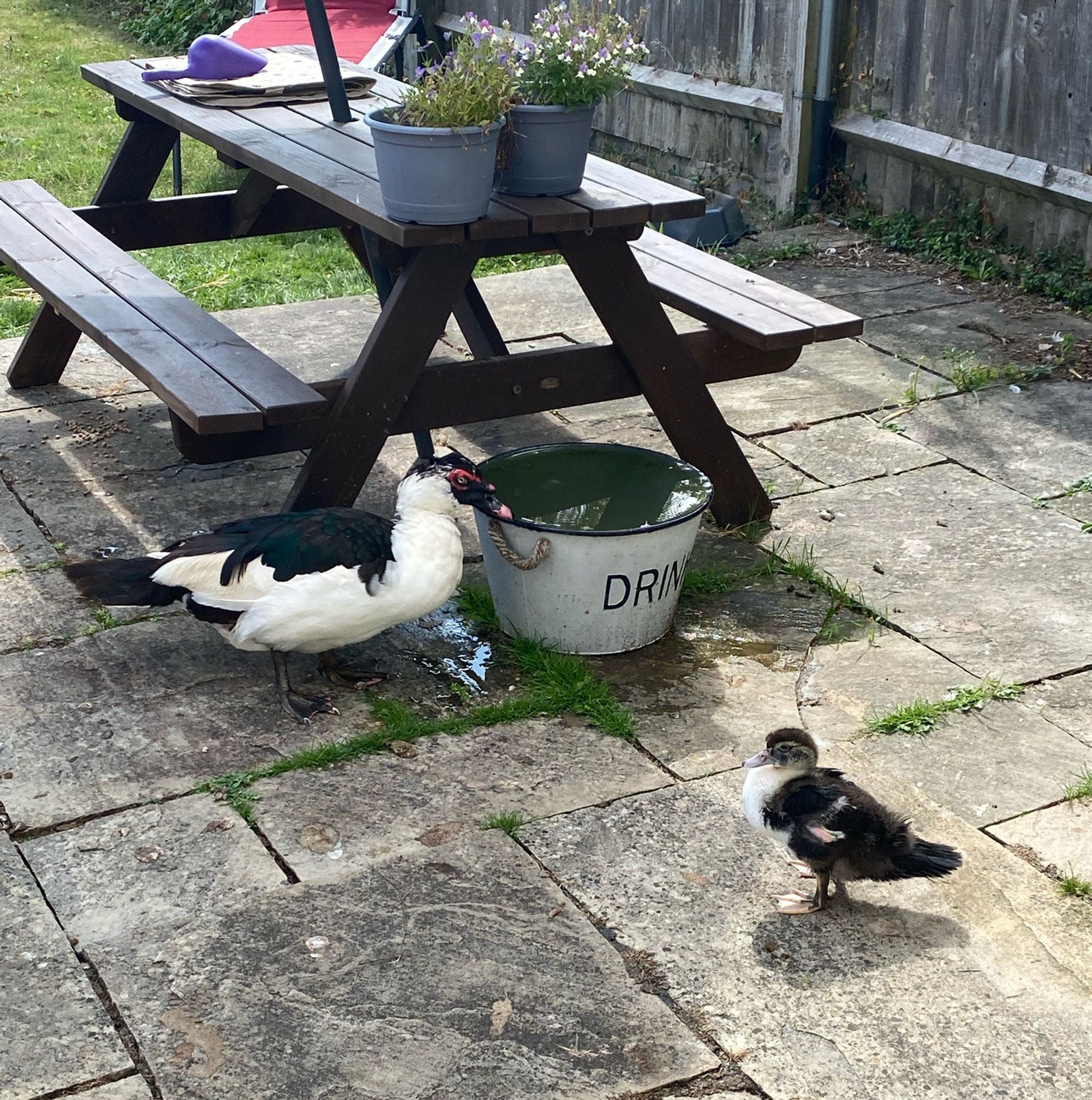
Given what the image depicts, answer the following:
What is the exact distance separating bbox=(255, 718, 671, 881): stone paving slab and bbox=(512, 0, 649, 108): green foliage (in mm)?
1623

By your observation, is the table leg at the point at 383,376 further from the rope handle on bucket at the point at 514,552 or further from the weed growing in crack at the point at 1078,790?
the weed growing in crack at the point at 1078,790

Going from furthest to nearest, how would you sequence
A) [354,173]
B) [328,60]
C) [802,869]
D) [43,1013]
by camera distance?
[328,60] < [354,173] < [802,869] < [43,1013]

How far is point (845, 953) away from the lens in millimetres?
2785

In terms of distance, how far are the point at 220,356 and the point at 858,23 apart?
4.84 m

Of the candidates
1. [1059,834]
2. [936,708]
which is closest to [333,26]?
[936,708]

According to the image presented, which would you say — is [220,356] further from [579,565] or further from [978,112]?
[978,112]

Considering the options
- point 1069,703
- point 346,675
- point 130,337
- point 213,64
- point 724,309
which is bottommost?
point 346,675

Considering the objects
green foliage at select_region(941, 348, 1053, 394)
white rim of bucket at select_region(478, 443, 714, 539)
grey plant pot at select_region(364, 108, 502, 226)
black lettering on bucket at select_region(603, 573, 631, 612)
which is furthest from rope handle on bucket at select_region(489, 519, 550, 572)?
green foliage at select_region(941, 348, 1053, 394)

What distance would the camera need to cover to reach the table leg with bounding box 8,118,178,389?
5.55 metres

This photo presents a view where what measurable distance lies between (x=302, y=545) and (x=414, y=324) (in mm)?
769

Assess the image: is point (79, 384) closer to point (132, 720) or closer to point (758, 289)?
point (132, 720)

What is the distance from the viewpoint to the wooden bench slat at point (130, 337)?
347cm

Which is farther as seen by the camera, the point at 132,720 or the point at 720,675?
the point at 720,675

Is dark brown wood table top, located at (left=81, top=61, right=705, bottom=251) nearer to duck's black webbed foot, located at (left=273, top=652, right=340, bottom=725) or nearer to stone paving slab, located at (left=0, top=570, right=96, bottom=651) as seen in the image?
duck's black webbed foot, located at (left=273, top=652, right=340, bottom=725)
